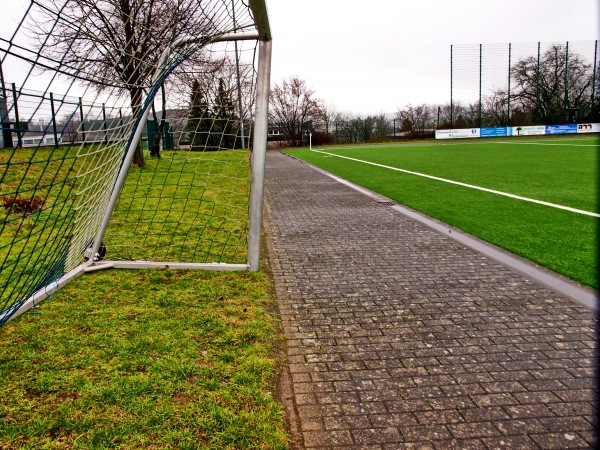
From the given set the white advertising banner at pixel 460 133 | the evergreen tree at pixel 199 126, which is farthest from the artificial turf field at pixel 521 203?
the white advertising banner at pixel 460 133

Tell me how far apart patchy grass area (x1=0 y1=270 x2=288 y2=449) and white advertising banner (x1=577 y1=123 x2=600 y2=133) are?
47230mm

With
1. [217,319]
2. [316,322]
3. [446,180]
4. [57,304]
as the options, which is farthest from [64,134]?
[446,180]

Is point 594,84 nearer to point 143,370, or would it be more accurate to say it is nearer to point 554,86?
point 554,86

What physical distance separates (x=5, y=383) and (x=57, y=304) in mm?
1350

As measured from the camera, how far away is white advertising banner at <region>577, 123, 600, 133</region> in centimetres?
4178

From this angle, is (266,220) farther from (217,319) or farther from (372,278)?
(217,319)

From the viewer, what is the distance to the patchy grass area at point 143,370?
7.50 ft

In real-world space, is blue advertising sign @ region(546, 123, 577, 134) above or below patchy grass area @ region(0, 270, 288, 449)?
above

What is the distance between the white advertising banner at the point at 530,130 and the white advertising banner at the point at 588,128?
2987mm

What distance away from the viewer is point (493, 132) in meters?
43.8

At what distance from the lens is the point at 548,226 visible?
6797mm

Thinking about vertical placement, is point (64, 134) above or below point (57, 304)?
above

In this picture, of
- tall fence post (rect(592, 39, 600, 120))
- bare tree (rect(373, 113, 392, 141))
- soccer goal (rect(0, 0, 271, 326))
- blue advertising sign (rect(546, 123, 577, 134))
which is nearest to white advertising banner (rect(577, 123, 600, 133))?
Answer: blue advertising sign (rect(546, 123, 577, 134))

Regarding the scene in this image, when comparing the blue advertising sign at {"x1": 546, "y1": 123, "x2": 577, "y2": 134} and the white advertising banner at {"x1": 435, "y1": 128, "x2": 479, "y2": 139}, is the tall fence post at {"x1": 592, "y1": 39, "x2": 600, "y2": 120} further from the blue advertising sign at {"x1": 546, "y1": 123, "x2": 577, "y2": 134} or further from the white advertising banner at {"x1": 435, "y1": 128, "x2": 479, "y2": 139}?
the white advertising banner at {"x1": 435, "y1": 128, "x2": 479, "y2": 139}
